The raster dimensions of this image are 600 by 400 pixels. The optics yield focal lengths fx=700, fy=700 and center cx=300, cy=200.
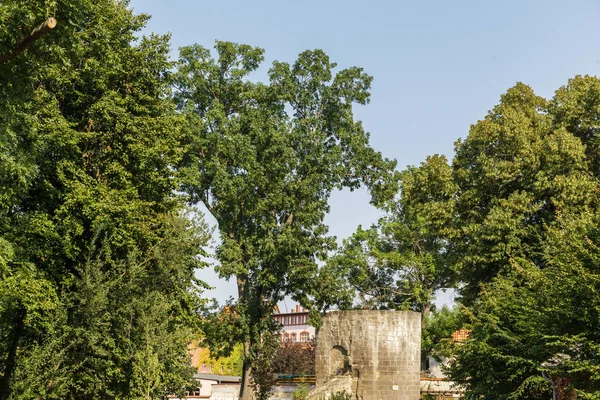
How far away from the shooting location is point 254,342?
30.5m

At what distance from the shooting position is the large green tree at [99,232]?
17.9 metres

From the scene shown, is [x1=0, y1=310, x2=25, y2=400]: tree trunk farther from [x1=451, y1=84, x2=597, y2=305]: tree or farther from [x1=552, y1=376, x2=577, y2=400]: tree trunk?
[x1=451, y1=84, x2=597, y2=305]: tree

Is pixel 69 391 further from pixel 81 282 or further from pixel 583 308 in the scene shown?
pixel 583 308

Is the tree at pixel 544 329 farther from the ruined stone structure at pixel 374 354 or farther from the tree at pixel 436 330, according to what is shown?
the tree at pixel 436 330

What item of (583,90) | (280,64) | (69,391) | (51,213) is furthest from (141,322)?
(583,90)

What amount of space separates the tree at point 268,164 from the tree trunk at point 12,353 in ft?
35.8

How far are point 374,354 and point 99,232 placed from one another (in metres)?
13.6

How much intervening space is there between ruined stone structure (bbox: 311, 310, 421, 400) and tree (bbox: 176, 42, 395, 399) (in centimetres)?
210

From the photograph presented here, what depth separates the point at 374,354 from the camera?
29188mm

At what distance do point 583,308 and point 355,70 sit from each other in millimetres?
18231

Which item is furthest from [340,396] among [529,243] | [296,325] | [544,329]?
[296,325]

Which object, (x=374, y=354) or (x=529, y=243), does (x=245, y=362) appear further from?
(x=529, y=243)

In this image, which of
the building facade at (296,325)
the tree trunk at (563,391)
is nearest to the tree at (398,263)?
the tree trunk at (563,391)

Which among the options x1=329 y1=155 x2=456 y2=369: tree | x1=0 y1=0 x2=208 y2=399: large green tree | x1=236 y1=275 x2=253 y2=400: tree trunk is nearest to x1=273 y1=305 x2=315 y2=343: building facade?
x1=329 y1=155 x2=456 y2=369: tree
